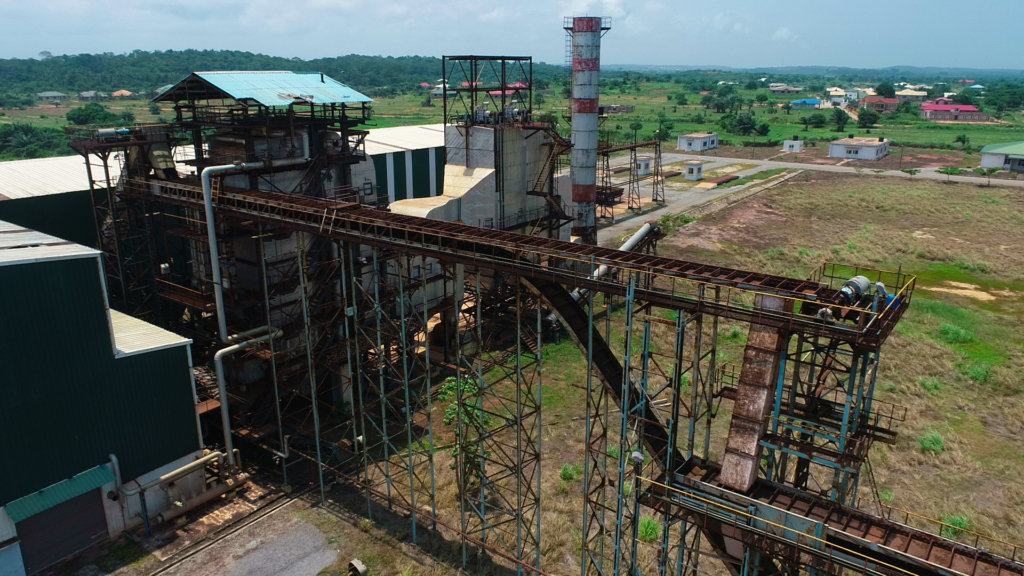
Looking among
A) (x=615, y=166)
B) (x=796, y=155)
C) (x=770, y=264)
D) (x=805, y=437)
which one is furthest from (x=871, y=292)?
(x=796, y=155)

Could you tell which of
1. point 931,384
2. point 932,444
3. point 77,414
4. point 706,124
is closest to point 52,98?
point 706,124

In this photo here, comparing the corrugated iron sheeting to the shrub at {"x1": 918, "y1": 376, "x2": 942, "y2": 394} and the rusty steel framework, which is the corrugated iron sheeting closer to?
the rusty steel framework

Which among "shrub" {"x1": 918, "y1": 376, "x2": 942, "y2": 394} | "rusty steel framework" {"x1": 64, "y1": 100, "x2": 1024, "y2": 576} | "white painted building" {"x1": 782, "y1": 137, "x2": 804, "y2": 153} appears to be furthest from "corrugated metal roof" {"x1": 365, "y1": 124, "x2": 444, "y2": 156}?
"white painted building" {"x1": 782, "y1": 137, "x2": 804, "y2": 153}

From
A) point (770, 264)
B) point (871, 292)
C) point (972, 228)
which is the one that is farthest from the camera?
point (972, 228)

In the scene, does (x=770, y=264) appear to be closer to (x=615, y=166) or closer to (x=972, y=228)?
(x=972, y=228)

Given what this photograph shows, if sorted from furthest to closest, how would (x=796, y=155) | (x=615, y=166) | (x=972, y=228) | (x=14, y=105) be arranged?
(x=14, y=105) → (x=796, y=155) → (x=615, y=166) → (x=972, y=228)
